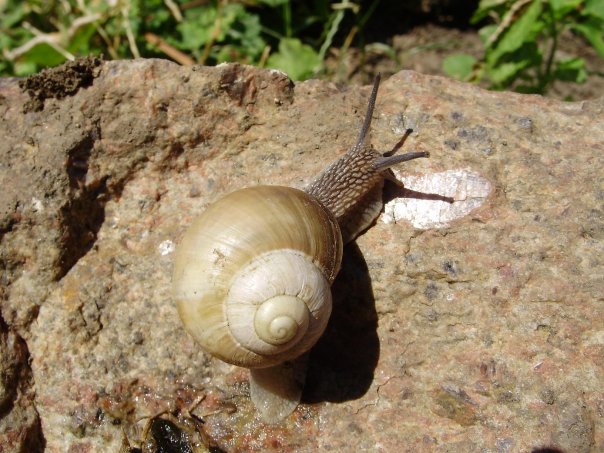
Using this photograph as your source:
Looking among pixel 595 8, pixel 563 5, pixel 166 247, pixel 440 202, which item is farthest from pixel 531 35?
pixel 166 247

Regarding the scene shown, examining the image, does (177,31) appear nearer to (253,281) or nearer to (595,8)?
(595,8)

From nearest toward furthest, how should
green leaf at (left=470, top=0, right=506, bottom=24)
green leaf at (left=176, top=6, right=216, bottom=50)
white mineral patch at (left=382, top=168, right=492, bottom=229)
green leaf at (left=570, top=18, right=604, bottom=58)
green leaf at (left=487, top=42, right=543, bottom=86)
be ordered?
1. white mineral patch at (left=382, top=168, right=492, bottom=229)
2. green leaf at (left=570, top=18, right=604, bottom=58)
3. green leaf at (left=487, top=42, right=543, bottom=86)
4. green leaf at (left=470, top=0, right=506, bottom=24)
5. green leaf at (left=176, top=6, right=216, bottom=50)

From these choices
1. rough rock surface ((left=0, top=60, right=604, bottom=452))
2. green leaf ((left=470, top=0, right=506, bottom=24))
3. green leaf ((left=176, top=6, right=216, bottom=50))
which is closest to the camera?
rough rock surface ((left=0, top=60, right=604, bottom=452))

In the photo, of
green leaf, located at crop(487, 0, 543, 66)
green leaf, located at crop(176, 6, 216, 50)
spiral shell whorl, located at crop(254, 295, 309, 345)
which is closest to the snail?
spiral shell whorl, located at crop(254, 295, 309, 345)

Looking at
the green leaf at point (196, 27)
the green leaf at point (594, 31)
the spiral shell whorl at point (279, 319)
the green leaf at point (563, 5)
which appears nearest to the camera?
the spiral shell whorl at point (279, 319)

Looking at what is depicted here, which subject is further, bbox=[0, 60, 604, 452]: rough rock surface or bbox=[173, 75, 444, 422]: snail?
bbox=[0, 60, 604, 452]: rough rock surface

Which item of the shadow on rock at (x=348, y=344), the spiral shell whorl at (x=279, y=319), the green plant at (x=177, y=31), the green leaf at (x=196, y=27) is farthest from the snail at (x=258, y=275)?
the green leaf at (x=196, y=27)

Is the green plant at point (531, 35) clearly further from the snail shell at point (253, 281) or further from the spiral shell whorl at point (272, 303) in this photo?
the spiral shell whorl at point (272, 303)

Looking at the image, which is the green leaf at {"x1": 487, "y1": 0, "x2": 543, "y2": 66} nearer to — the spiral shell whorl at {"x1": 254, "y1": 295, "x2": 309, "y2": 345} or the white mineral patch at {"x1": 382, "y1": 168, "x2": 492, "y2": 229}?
the white mineral patch at {"x1": 382, "y1": 168, "x2": 492, "y2": 229}
